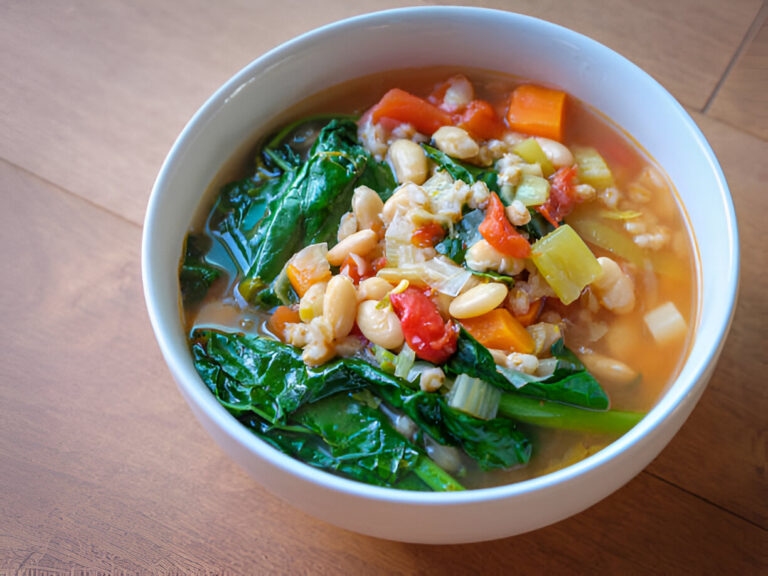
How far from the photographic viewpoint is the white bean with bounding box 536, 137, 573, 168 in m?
1.97

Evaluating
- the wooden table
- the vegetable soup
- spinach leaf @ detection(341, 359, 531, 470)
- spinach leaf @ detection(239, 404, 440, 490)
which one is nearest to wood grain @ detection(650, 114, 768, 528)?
the wooden table

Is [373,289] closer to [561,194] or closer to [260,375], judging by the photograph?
[260,375]

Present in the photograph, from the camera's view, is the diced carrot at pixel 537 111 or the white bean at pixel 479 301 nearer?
the white bean at pixel 479 301

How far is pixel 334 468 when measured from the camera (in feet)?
5.31

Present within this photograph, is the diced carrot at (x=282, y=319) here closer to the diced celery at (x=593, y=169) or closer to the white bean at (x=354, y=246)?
the white bean at (x=354, y=246)

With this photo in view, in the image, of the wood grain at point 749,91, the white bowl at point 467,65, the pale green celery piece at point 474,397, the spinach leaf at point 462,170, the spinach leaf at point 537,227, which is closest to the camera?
the white bowl at point 467,65

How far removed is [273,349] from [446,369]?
40 centimetres

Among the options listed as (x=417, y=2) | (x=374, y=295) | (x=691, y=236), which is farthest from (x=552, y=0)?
(x=374, y=295)

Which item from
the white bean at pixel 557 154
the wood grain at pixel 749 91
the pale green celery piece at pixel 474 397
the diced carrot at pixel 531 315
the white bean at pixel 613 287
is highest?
the wood grain at pixel 749 91

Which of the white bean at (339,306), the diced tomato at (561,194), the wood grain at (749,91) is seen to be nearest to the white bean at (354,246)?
the white bean at (339,306)

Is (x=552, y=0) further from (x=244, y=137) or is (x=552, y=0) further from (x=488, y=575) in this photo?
(x=488, y=575)

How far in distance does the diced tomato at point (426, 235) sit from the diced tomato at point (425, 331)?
17 cm

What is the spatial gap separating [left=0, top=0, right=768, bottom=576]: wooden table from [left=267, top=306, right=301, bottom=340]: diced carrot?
1.19ft

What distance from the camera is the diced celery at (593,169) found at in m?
1.98
